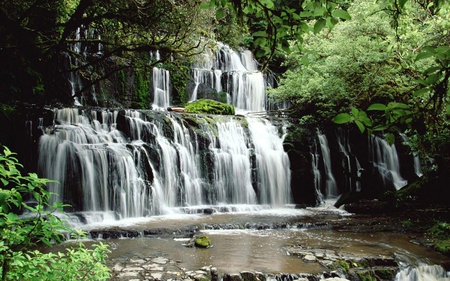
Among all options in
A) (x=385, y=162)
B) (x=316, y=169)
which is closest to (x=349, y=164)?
(x=385, y=162)

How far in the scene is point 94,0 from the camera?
694 cm

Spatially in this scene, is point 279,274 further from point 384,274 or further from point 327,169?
point 327,169

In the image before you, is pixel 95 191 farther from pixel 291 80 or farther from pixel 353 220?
pixel 291 80

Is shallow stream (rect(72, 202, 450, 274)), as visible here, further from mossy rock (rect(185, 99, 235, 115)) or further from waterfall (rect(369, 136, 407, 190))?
mossy rock (rect(185, 99, 235, 115))

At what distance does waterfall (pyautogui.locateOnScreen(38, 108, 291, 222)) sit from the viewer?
35.6ft

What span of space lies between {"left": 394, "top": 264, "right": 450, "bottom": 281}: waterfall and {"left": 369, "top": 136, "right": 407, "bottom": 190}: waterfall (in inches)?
373

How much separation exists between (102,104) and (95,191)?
6614 millimetres

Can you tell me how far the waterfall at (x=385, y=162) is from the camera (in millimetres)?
15875

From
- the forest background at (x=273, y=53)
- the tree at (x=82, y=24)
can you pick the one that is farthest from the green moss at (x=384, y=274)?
the tree at (x=82, y=24)

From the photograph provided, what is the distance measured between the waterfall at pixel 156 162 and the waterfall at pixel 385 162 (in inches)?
181

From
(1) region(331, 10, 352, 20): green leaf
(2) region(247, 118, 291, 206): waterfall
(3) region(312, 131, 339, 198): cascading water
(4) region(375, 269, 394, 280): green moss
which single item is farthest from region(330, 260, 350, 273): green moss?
(3) region(312, 131, 339, 198): cascading water

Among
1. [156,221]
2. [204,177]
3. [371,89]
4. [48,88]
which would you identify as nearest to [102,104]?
[48,88]

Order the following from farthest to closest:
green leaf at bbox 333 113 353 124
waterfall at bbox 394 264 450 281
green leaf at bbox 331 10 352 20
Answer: waterfall at bbox 394 264 450 281
green leaf at bbox 331 10 352 20
green leaf at bbox 333 113 353 124

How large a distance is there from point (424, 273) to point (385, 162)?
10390 mm
